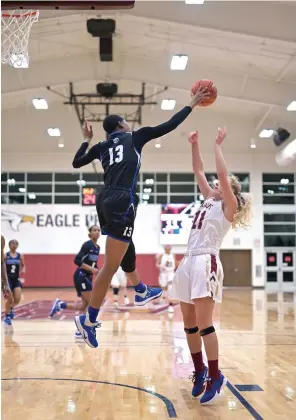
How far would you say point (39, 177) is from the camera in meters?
27.9

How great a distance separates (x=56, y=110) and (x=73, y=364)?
64.1ft

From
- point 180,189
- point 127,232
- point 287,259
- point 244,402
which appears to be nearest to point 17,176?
point 180,189

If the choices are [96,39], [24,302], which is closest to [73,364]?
[24,302]

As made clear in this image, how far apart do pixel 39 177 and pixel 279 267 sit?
42.7ft

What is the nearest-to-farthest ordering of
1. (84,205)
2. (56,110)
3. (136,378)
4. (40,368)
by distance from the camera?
(136,378)
(40,368)
(56,110)
(84,205)

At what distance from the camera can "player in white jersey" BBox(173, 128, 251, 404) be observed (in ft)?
16.5

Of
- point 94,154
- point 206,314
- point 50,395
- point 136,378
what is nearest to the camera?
point 94,154

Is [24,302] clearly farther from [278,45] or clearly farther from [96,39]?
[278,45]

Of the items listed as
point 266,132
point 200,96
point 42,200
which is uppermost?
point 266,132

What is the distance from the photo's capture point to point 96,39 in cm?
1836

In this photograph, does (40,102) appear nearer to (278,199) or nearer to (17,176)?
(17,176)

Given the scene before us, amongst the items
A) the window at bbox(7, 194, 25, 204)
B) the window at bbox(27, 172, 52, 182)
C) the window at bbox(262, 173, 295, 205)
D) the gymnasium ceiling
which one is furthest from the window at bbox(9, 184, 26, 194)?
the window at bbox(262, 173, 295, 205)

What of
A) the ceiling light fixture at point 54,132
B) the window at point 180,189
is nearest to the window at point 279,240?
the window at point 180,189

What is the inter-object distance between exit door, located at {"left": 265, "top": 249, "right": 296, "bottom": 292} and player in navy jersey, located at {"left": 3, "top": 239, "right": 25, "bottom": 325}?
1761 centimetres
